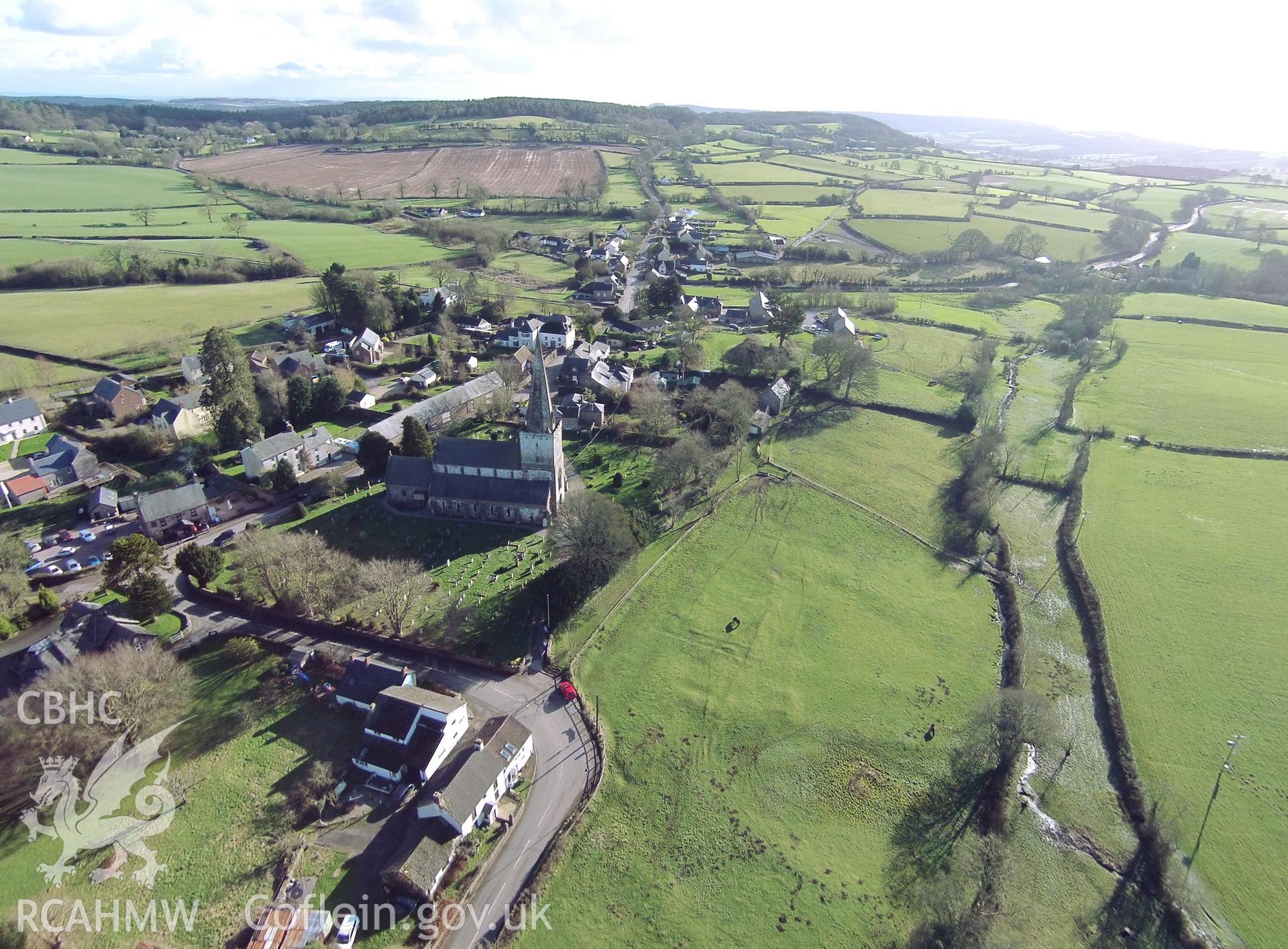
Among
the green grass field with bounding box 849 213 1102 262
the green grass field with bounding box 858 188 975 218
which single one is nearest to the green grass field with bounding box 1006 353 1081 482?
the green grass field with bounding box 849 213 1102 262

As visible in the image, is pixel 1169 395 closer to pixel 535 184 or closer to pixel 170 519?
pixel 170 519

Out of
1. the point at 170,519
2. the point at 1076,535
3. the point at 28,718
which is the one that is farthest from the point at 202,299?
the point at 1076,535

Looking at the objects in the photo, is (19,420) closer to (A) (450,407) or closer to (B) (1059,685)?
(A) (450,407)

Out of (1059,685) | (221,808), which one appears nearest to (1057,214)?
(1059,685)

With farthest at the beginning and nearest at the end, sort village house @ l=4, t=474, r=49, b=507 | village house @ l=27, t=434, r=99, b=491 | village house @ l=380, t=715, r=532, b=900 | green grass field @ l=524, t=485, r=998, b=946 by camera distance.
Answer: village house @ l=27, t=434, r=99, b=491, village house @ l=4, t=474, r=49, b=507, green grass field @ l=524, t=485, r=998, b=946, village house @ l=380, t=715, r=532, b=900

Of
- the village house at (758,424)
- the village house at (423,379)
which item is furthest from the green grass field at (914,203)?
the village house at (423,379)

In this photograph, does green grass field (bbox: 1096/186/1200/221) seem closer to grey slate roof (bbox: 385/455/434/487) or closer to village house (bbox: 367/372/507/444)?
village house (bbox: 367/372/507/444)
